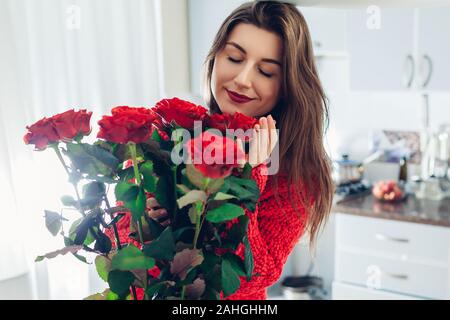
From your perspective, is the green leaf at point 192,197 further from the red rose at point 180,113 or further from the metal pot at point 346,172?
the metal pot at point 346,172

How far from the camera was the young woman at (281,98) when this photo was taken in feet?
3.26

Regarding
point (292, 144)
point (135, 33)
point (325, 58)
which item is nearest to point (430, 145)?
point (325, 58)

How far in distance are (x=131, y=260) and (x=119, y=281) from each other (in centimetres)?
4

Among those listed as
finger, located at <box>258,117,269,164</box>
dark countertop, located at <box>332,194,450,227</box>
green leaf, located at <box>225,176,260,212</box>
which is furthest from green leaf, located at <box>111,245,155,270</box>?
dark countertop, located at <box>332,194,450,227</box>

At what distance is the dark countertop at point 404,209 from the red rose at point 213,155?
5.81 feet

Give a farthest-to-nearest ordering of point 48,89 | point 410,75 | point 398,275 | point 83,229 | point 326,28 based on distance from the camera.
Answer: point 326,28
point 410,75
point 398,275
point 48,89
point 83,229

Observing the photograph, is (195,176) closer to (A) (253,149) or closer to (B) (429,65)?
(A) (253,149)

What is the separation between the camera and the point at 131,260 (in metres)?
0.53

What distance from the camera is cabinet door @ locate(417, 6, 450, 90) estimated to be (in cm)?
221

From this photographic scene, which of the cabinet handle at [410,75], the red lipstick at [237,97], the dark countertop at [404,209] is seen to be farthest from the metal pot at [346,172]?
the red lipstick at [237,97]

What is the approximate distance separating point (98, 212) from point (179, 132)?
0.13 metres

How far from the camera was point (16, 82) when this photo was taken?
5.63 ft

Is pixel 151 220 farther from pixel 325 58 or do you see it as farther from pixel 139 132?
pixel 325 58

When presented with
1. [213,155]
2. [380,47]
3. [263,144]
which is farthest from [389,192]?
[213,155]
